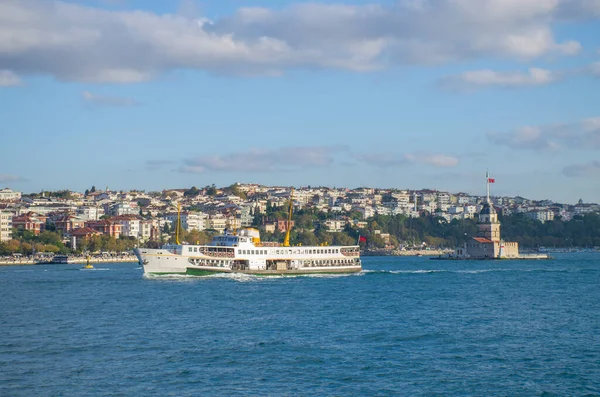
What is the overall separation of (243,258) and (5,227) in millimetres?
80948

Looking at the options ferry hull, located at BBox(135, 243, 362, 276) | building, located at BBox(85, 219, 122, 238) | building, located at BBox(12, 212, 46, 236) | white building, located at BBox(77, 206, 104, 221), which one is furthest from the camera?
white building, located at BBox(77, 206, 104, 221)

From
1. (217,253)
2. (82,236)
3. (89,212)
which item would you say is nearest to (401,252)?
(82,236)

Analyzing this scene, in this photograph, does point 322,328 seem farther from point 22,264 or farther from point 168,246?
point 22,264

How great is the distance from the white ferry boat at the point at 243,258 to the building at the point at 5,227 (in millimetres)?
75808

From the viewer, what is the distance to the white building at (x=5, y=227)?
130 metres

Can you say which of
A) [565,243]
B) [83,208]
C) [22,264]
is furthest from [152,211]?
[565,243]

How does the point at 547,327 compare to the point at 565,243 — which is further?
the point at 565,243

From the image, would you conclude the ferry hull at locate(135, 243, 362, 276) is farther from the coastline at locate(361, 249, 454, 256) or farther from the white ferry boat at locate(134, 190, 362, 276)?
the coastline at locate(361, 249, 454, 256)

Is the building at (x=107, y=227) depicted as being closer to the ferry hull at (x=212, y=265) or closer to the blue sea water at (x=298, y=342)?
the ferry hull at (x=212, y=265)

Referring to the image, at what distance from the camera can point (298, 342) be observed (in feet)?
97.0

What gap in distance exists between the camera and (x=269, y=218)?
17088 centimetres

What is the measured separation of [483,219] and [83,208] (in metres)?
81.9

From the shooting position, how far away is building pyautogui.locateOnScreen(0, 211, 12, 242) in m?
130

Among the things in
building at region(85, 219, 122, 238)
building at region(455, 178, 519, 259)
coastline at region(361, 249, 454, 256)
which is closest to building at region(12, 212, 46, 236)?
building at region(85, 219, 122, 238)
